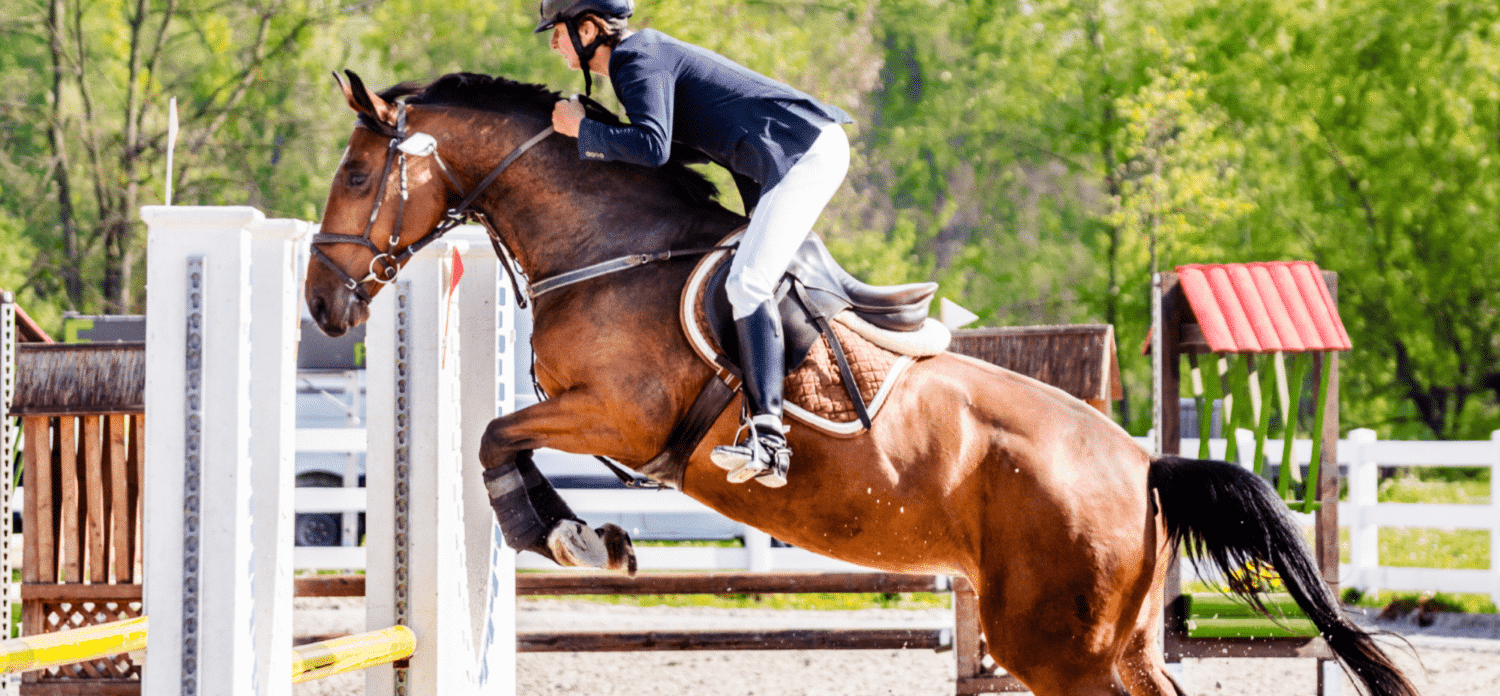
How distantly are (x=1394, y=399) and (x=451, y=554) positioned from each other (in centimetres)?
1720

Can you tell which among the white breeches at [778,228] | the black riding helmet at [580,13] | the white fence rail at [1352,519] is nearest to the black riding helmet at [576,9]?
the black riding helmet at [580,13]

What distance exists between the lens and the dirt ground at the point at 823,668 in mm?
6082

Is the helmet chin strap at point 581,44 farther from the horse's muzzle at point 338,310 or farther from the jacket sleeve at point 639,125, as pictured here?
the horse's muzzle at point 338,310

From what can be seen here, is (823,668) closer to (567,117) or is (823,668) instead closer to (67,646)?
(567,117)

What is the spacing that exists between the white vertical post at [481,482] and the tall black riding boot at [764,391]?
30.4 inches

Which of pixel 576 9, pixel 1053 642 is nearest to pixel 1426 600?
pixel 1053 642

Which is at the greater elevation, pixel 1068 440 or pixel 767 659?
pixel 1068 440

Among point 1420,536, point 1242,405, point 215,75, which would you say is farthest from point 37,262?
point 1420,536

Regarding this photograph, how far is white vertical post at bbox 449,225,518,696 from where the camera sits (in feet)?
11.6

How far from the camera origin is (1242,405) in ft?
16.7

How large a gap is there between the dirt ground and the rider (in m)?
2.85

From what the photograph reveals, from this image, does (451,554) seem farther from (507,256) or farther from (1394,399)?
(1394,399)

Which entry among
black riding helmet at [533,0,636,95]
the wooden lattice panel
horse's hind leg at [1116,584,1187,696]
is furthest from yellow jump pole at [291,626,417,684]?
horse's hind leg at [1116,584,1187,696]

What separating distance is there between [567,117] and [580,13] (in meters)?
0.26
